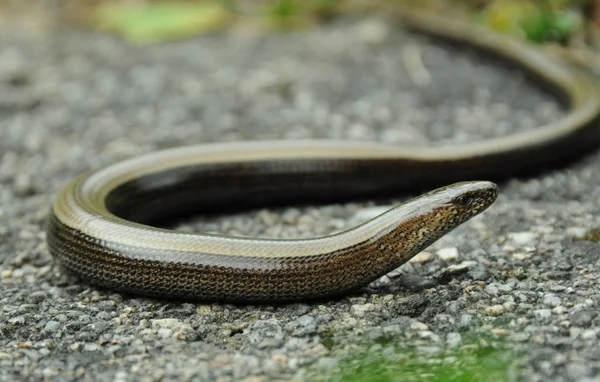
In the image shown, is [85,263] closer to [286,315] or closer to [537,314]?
[286,315]

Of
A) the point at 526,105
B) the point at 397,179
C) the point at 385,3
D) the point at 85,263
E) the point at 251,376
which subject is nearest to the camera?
the point at 251,376

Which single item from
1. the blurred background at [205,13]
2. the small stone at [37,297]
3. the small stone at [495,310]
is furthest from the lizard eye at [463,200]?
the blurred background at [205,13]

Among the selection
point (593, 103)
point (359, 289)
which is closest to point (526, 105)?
point (593, 103)

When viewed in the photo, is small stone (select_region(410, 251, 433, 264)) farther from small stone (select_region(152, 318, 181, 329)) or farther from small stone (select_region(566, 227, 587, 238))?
small stone (select_region(152, 318, 181, 329))

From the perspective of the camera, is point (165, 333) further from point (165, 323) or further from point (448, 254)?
point (448, 254)

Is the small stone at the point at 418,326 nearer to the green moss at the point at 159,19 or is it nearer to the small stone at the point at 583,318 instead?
the small stone at the point at 583,318

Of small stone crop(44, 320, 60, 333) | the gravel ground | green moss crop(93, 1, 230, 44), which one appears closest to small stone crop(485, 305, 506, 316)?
the gravel ground

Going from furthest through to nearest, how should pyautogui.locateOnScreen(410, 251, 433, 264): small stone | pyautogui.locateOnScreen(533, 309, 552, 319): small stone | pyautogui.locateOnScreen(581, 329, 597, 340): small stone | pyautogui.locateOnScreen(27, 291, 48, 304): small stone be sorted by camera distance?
pyautogui.locateOnScreen(410, 251, 433, 264): small stone → pyautogui.locateOnScreen(27, 291, 48, 304): small stone → pyautogui.locateOnScreen(533, 309, 552, 319): small stone → pyautogui.locateOnScreen(581, 329, 597, 340): small stone
